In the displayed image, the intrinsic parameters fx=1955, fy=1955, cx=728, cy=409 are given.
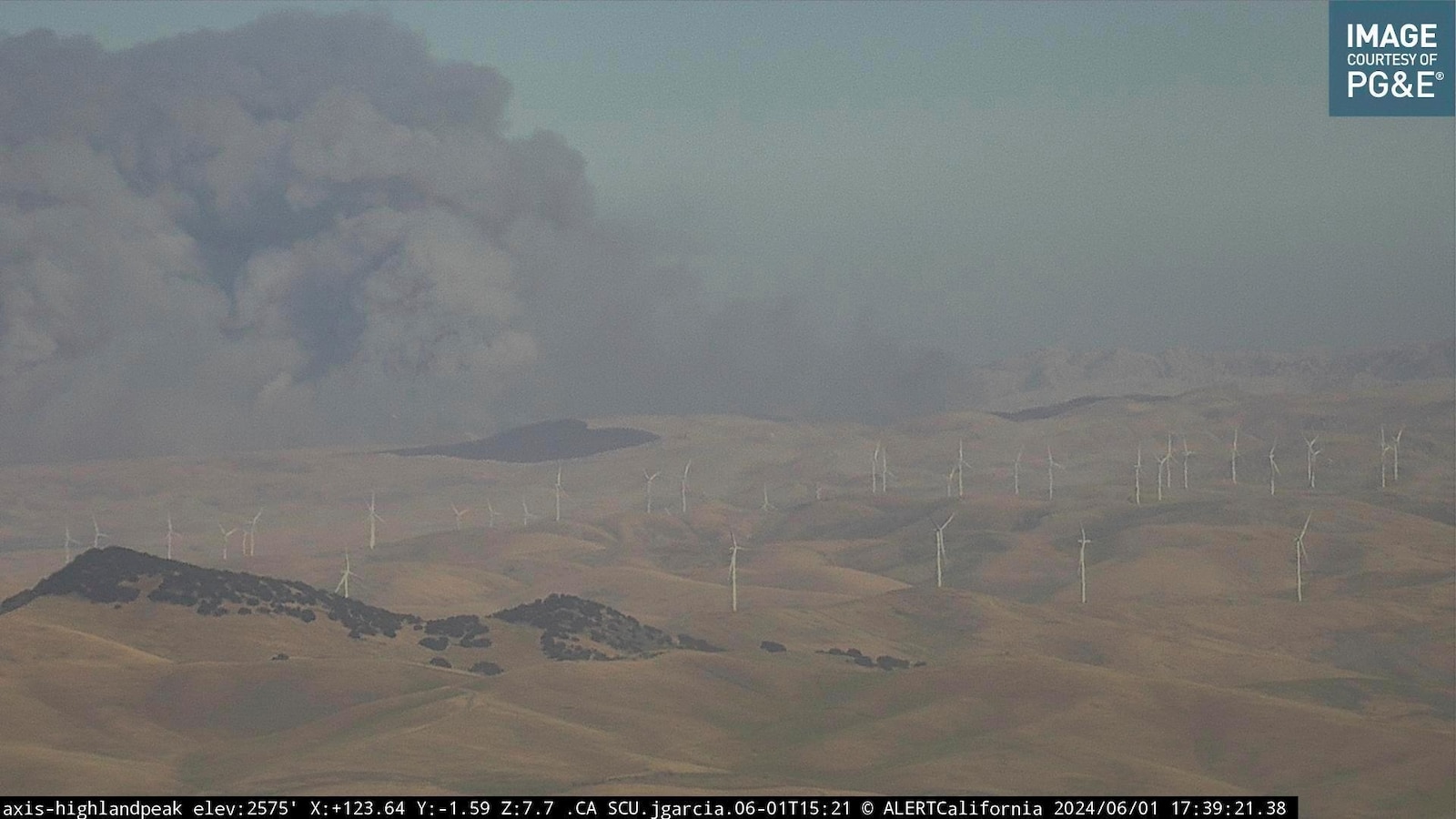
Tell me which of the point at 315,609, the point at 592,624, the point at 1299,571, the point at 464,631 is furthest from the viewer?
the point at 1299,571

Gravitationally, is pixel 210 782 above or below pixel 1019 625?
above

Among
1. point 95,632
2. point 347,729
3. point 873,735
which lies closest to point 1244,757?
point 873,735

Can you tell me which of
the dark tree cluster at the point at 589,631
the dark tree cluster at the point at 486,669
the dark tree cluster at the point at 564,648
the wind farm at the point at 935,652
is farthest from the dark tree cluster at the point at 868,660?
the dark tree cluster at the point at 486,669

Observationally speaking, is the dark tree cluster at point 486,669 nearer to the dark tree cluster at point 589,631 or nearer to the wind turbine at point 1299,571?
the dark tree cluster at point 589,631

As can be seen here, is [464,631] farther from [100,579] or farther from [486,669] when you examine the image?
[100,579]

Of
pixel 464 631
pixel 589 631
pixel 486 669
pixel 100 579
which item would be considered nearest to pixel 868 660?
pixel 589 631

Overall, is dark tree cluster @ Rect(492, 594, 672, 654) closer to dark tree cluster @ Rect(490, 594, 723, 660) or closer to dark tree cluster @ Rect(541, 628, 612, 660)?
dark tree cluster @ Rect(490, 594, 723, 660)

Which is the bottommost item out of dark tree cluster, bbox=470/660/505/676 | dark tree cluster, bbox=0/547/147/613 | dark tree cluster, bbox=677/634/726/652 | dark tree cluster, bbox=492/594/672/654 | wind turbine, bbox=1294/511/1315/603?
wind turbine, bbox=1294/511/1315/603

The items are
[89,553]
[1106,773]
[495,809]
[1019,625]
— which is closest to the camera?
[495,809]

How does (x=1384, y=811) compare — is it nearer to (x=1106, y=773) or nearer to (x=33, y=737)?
(x=1106, y=773)

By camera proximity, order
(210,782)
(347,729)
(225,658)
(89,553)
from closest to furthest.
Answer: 1. (210,782)
2. (347,729)
3. (225,658)
4. (89,553)

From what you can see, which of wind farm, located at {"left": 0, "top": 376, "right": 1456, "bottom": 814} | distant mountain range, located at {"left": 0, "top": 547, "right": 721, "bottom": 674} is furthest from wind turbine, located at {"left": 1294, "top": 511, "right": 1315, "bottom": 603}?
distant mountain range, located at {"left": 0, "top": 547, "right": 721, "bottom": 674}
